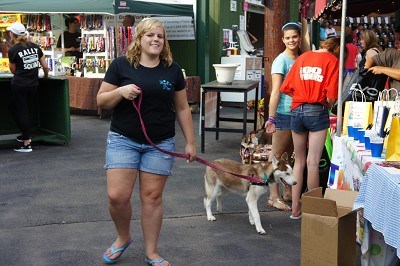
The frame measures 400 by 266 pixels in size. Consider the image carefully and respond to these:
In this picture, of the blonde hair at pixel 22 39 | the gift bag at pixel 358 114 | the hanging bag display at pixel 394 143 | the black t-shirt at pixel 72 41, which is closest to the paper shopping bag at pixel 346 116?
the gift bag at pixel 358 114

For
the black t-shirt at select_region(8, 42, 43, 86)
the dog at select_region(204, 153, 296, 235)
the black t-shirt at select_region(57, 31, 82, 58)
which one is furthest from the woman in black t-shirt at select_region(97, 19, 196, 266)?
the black t-shirt at select_region(57, 31, 82, 58)

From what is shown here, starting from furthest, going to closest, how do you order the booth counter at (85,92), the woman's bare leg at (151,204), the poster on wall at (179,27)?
the poster on wall at (179,27)
the booth counter at (85,92)
the woman's bare leg at (151,204)

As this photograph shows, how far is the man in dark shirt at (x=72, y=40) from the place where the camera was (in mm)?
13641

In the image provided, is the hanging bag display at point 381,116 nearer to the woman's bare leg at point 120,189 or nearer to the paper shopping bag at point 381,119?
the paper shopping bag at point 381,119

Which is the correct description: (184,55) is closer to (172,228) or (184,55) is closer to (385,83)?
(385,83)

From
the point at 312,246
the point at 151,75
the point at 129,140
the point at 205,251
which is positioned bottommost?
the point at 205,251

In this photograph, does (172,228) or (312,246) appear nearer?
(312,246)

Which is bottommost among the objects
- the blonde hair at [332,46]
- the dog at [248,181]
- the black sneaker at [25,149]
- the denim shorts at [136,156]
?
the black sneaker at [25,149]

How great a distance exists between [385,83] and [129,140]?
3.52 m

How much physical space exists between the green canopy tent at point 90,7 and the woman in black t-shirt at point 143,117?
7539 mm

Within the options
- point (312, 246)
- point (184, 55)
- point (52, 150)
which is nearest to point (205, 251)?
point (312, 246)

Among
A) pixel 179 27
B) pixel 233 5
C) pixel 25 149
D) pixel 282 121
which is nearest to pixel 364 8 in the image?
pixel 282 121

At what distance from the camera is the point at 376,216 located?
366 centimetres

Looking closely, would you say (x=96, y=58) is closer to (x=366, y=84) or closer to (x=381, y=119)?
(x=366, y=84)
